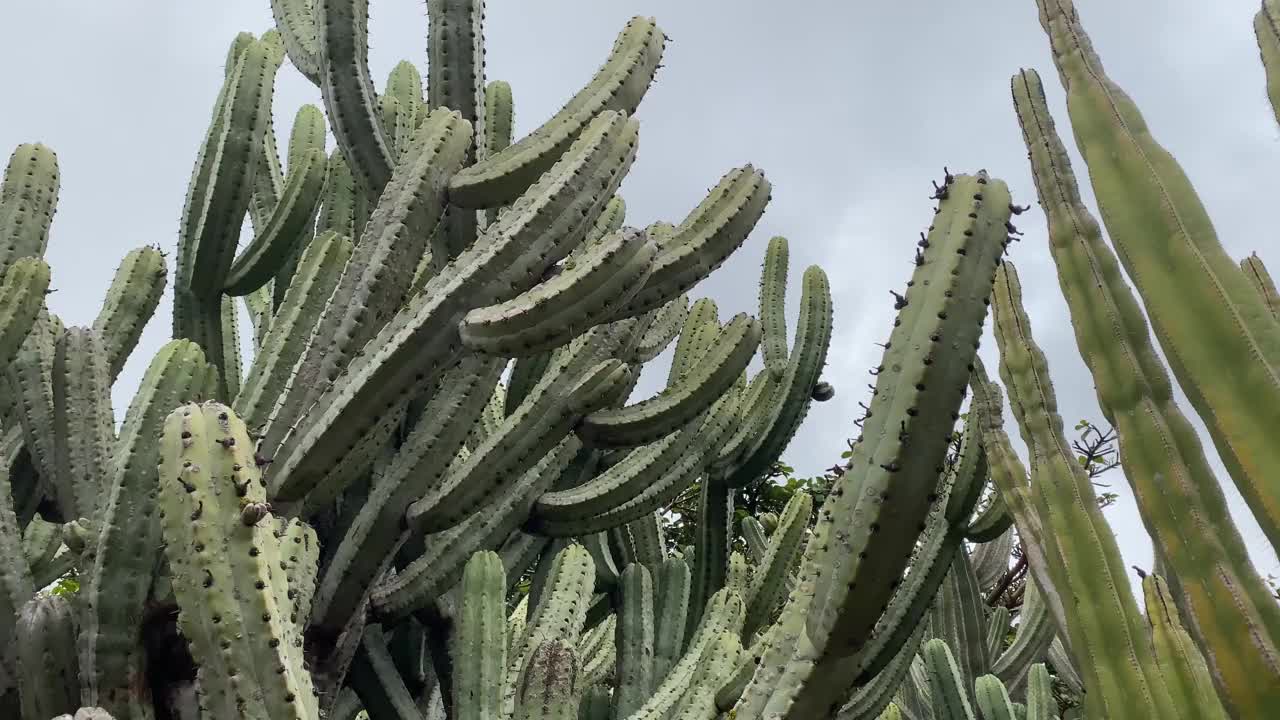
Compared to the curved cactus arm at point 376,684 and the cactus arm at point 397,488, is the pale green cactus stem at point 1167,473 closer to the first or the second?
the cactus arm at point 397,488

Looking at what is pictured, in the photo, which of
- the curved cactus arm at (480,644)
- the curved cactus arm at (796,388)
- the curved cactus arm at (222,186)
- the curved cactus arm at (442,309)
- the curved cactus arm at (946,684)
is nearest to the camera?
the curved cactus arm at (442,309)

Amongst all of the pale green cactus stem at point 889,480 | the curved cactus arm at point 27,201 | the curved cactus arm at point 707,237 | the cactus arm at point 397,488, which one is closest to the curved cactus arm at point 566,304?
the curved cactus arm at point 707,237

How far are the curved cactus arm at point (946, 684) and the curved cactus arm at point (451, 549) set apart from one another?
77.3 inches

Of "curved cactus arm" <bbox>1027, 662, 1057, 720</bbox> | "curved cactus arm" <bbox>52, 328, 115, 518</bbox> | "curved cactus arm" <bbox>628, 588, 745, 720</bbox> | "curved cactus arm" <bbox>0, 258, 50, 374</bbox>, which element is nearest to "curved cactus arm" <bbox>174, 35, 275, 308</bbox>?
"curved cactus arm" <bbox>0, 258, 50, 374</bbox>

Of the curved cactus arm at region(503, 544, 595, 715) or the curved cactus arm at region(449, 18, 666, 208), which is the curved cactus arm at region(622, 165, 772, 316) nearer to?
the curved cactus arm at region(449, 18, 666, 208)

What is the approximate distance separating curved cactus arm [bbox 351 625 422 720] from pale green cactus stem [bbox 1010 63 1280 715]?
9.16 feet

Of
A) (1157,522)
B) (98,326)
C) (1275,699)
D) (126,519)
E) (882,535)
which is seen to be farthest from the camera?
(98,326)

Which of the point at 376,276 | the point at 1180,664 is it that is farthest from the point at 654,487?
the point at 1180,664

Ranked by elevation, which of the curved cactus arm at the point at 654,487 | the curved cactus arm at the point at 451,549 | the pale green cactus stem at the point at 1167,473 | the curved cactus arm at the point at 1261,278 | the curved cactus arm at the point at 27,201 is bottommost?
the pale green cactus stem at the point at 1167,473

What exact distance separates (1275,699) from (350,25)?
12.1 feet

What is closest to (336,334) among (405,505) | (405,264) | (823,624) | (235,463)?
(405,264)

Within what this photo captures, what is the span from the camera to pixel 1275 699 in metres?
1.31

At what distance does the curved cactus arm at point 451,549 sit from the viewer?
3.61 meters

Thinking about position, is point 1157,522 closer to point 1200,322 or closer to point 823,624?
point 1200,322
